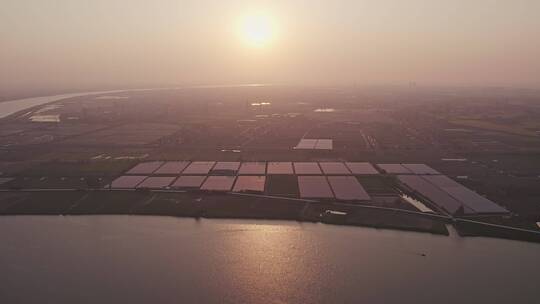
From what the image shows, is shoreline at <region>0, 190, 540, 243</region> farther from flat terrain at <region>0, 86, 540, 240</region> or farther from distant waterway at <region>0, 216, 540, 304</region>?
distant waterway at <region>0, 216, 540, 304</region>

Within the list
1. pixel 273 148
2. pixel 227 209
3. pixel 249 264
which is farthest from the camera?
pixel 273 148

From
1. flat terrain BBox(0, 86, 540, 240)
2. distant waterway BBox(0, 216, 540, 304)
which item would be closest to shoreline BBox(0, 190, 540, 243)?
flat terrain BBox(0, 86, 540, 240)

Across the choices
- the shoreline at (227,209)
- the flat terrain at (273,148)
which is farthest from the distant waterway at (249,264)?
the flat terrain at (273,148)

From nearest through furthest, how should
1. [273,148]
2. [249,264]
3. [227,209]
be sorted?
[249,264] < [227,209] < [273,148]

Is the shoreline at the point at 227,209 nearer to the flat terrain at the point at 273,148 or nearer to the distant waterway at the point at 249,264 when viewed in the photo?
the flat terrain at the point at 273,148

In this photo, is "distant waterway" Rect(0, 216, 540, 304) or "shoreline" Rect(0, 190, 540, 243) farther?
"shoreline" Rect(0, 190, 540, 243)

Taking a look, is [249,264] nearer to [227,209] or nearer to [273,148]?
[227,209]

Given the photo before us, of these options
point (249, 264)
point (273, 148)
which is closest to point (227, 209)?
point (249, 264)

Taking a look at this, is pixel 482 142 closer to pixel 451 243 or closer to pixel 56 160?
pixel 451 243
